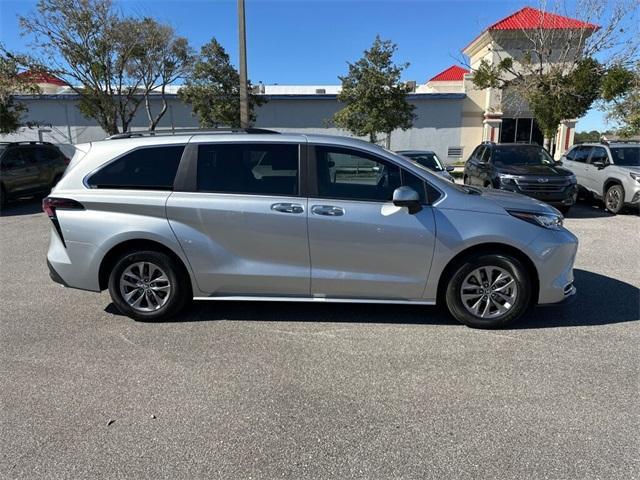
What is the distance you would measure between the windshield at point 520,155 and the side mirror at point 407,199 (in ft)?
27.0

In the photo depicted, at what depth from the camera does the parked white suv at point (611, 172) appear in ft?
36.0

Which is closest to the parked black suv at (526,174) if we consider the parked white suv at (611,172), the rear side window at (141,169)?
the parked white suv at (611,172)

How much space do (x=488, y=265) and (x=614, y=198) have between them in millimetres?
9082

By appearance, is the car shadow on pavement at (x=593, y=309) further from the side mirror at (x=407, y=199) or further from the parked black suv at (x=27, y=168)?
the parked black suv at (x=27, y=168)

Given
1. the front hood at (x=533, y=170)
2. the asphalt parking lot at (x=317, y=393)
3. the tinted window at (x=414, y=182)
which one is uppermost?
the tinted window at (x=414, y=182)

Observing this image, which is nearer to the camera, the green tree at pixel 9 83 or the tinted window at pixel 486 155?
the tinted window at pixel 486 155

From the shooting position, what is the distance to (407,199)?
4.13 metres

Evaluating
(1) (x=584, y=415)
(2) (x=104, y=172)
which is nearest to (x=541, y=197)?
(1) (x=584, y=415)

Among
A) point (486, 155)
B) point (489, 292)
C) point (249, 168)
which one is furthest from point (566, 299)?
point (486, 155)

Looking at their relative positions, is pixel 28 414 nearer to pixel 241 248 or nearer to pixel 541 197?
pixel 241 248

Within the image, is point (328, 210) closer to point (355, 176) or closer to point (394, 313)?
point (355, 176)

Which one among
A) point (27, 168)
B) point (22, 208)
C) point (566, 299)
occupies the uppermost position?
point (27, 168)

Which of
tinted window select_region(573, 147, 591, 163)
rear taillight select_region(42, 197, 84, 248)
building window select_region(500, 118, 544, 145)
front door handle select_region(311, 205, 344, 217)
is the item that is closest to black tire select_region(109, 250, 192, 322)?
rear taillight select_region(42, 197, 84, 248)

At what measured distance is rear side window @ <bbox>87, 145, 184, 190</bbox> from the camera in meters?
4.55
